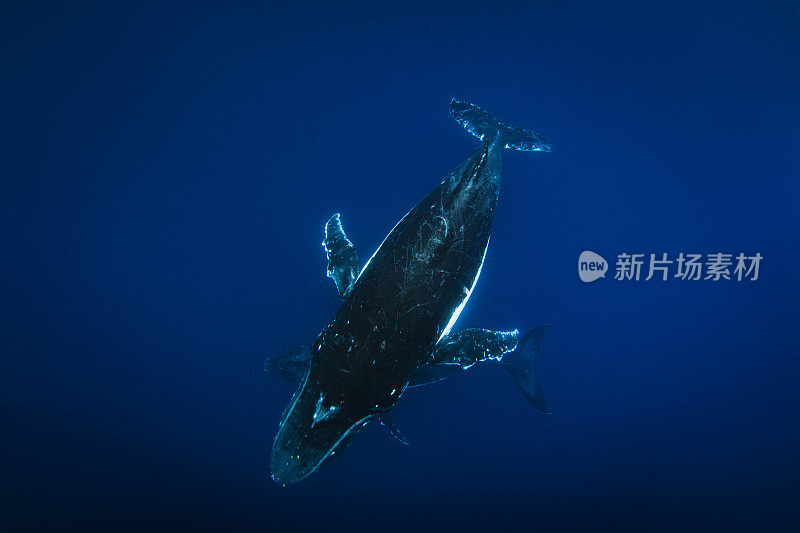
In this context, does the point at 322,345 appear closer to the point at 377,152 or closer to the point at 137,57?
the point at 377,152

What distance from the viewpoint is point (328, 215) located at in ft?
21.7

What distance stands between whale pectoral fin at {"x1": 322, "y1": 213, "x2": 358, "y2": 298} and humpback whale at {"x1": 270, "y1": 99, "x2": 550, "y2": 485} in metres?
0.35

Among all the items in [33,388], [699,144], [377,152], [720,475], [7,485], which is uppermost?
[699,144]

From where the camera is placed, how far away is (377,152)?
6699 millimetres

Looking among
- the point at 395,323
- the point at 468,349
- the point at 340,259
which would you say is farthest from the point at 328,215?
the point at 468,349

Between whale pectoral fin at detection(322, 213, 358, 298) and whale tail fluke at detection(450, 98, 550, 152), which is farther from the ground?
whale tail fluke at detection(450, 98, 550, 152)

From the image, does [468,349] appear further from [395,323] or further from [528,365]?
[528,365]

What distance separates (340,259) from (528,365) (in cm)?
355

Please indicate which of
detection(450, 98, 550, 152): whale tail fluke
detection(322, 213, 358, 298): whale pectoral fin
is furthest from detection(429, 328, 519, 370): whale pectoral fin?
detection(450, 98, 550, 152): whale tail fluke

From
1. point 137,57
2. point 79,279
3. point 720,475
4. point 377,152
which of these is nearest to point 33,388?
point 79,279

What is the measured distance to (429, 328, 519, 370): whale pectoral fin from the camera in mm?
4996

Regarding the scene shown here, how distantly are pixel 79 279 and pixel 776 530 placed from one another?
14343 mm

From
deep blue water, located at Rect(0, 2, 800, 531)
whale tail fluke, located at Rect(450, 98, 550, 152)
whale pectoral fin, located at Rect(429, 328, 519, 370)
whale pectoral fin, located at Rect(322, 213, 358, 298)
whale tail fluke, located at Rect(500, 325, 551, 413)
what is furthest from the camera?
deep blue water, located at Rect(0, 2, 800, 531)

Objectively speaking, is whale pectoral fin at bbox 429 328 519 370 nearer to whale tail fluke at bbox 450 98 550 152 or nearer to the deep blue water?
the deep blue water
